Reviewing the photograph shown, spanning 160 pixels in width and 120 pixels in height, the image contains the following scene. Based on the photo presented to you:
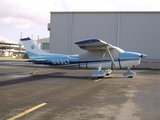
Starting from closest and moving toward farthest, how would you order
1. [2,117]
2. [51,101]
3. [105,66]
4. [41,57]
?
[2,117] → [51,101] → [105,66] → [41,57]

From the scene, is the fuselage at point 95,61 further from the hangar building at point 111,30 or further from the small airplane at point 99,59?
the hangar building at point 111,30

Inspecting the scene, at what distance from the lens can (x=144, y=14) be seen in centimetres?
3155

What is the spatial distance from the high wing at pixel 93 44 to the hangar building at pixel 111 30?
53.1ft

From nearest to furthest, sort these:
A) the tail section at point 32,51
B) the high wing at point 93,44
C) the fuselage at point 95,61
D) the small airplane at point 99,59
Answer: the high wing at point 93,44, the small airplane at point 99,59, the fuselage at point 95,61, the tail section at point 32,51

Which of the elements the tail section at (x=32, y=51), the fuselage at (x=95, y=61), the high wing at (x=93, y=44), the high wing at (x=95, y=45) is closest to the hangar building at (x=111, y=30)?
the tail section at (x=32, y=51)

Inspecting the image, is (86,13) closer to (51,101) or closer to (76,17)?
(76,17)

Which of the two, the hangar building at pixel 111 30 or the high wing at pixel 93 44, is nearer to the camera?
the high wing at pixel 93 44

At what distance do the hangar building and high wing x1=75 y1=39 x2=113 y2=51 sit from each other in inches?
638

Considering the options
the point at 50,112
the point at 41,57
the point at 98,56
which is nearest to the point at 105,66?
the point at 98,56

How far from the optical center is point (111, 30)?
3203 centimetres

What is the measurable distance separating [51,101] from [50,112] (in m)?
1.50

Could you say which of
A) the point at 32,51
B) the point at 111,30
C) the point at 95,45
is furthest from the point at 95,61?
→ the point at 111,30

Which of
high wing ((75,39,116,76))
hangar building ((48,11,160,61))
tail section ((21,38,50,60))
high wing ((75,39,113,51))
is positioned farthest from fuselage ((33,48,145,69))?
hangar building ((48,11,160,61))

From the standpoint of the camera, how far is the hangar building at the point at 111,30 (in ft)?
103
